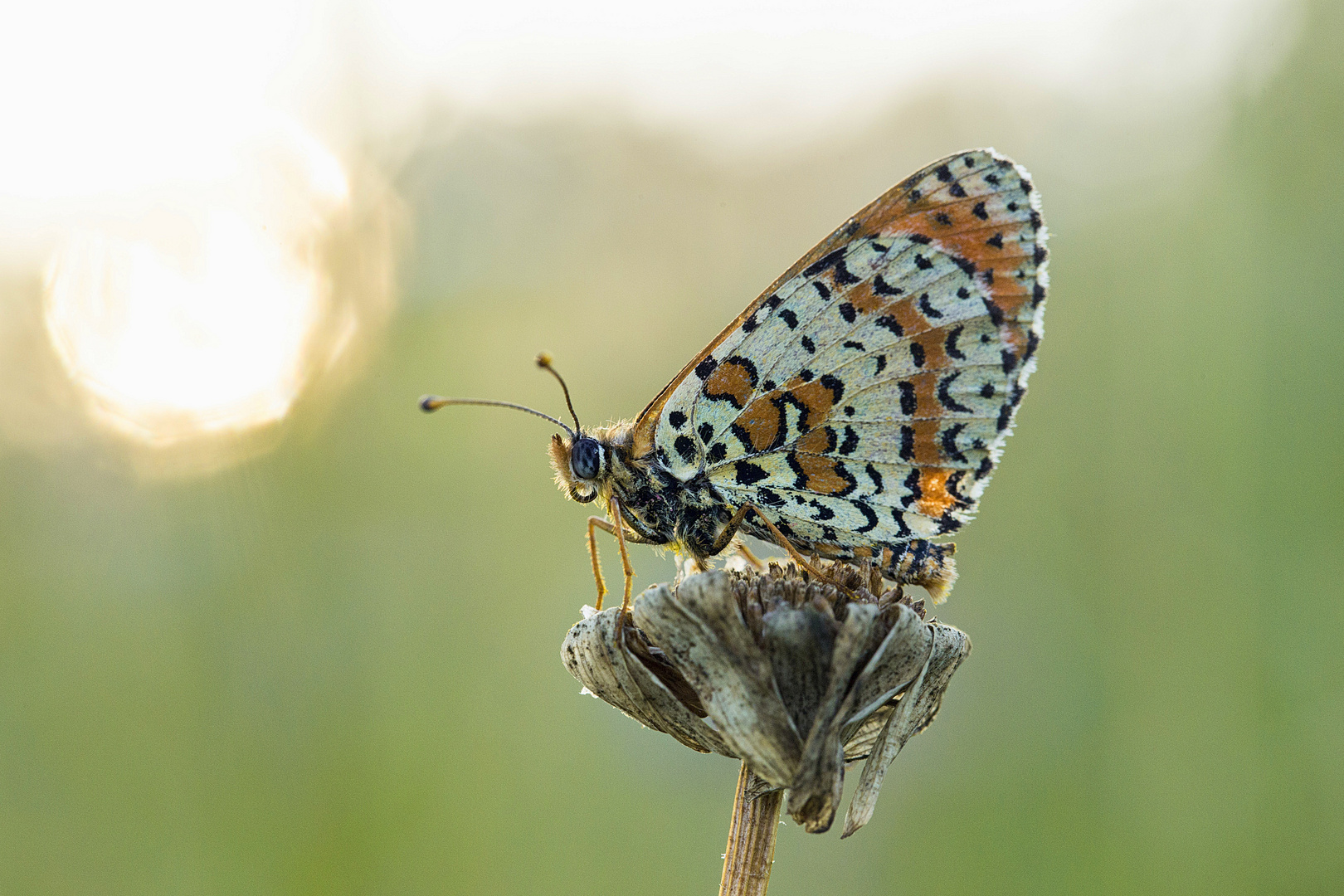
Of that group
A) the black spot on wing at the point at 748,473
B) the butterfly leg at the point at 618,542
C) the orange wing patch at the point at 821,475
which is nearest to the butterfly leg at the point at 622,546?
the butterfly leg at the point at 618,542

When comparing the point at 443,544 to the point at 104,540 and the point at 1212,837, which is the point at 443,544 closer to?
the point at 104,540

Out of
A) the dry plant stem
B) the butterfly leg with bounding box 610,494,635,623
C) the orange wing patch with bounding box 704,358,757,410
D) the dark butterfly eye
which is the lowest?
the dry plant stem

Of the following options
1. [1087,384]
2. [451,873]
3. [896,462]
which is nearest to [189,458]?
[451,873]

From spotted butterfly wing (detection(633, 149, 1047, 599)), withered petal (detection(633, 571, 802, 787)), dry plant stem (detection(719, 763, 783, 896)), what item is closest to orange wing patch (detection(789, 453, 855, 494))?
spotted butterfly wing (detection(633, 149, 1047, 599))

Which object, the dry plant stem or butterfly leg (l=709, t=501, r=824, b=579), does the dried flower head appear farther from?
butterfly leg (l=709, t=501, r=824, b=579)

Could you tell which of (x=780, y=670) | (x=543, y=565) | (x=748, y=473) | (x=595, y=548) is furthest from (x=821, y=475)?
(x=543, y=565)
